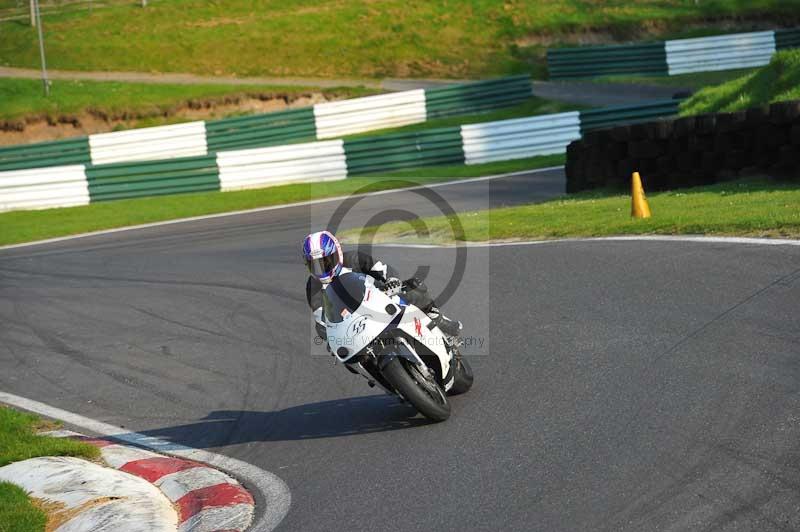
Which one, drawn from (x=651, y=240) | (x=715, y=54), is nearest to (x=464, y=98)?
(x=715, y=54)

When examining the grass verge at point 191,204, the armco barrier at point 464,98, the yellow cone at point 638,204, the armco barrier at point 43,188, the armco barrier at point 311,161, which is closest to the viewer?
the yellow cone at point 638,204

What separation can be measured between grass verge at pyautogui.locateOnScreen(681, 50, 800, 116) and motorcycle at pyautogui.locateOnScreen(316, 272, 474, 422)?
10.5 meters

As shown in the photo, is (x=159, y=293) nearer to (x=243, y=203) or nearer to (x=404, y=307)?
(x=404, y=307)

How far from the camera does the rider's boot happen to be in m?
7.63

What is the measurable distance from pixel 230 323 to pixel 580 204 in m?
6.15

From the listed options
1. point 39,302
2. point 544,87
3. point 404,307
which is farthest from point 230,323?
point 544,87

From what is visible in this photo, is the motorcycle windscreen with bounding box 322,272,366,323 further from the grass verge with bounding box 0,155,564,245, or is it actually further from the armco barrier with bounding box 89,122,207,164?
the armco barrier with bounding box 89,122,207,164

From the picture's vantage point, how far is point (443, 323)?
7719 mm

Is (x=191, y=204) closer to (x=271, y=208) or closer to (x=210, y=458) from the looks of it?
(x=271, y=208)

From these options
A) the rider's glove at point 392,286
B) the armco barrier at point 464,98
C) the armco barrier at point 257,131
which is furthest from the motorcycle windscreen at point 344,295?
the armco barrier at point 464,98

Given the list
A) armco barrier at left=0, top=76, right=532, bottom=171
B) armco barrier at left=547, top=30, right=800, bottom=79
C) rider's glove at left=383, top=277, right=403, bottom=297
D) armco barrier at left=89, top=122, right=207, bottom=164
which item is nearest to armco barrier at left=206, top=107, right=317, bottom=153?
armco barrier at left=0, top=76, right=532, bottom=171

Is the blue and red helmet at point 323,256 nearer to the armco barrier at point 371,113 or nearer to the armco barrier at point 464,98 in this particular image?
the armco barrier at point 371,113

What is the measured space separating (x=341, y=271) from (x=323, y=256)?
203 millimetres

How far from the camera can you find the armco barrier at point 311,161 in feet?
79.9
